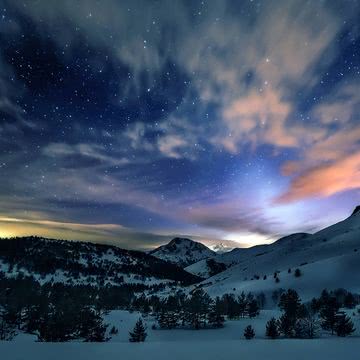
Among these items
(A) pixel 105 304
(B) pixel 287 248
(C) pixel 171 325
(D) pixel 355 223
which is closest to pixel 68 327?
(C) pixel 171 325

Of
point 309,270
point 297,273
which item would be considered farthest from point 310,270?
point 297,273

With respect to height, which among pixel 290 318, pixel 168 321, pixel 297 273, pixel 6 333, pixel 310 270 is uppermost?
pixel 310 270

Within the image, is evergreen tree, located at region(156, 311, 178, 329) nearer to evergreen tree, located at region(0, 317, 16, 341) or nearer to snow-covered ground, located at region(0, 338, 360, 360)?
evergreen tree, located at region(0, 317, 16, 341)

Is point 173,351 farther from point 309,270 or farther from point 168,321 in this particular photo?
point 309,270

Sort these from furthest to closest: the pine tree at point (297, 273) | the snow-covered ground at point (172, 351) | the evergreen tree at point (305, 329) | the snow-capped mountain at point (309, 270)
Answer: the pine tree at point (297, 273) → the snow-capped mountain at point (309, 270) → the evergreen tree at point (305, 329) → the snow-covered ground at point (172, 351)

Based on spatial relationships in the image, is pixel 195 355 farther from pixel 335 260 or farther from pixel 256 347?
pixel 335 260

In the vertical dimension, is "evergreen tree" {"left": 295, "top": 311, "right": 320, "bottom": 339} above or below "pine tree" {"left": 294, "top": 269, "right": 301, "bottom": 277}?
below

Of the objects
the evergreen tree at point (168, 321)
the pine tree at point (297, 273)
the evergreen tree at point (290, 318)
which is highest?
the pine tree at point (297, 273)

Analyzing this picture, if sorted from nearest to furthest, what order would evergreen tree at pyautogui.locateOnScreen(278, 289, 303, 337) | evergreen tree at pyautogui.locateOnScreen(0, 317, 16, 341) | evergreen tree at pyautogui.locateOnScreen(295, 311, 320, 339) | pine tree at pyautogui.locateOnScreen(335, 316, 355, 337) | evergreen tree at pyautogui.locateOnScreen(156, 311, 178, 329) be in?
1. pine tree at pyautogui.locateOnScreen(335, 316, 355, 337)
2. evergreen tree at pyautogui.locateOnScreen(0, 317, 16, 341)
3. evergreen tree at pyautogui.locateOnScreen(295, 311, 320, 339)
4. evergreen tree at pyautogui.locateOnScreen(278, 289, 303, 337)
5. evergreen tree at pyautogui.locateOnScreen(156, 311, 178, 329)

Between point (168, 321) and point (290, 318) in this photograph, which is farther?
point (168, 321)

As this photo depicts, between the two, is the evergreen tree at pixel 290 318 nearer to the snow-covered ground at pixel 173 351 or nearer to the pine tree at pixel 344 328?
the pine tree at pixel 344 328

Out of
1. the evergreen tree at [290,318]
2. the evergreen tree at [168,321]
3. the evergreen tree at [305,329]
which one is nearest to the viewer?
the evergreen tree at [305,329]

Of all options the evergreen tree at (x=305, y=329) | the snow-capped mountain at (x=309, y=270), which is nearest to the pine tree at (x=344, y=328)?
the evergreen tree at (x=305, y=329)

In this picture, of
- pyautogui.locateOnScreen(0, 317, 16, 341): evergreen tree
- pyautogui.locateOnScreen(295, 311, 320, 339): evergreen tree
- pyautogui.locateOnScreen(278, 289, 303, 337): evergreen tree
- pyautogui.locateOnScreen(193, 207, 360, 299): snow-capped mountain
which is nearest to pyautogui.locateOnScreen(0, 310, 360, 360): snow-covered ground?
pyautogui.locateOnScreen(295, 311, 320, 339): evergreen tree
